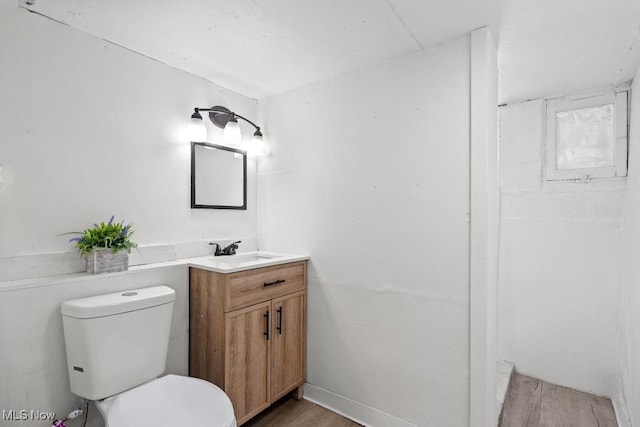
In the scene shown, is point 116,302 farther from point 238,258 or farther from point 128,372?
point 238,258

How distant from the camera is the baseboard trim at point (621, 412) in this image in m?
1.86

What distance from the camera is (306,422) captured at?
1.96m

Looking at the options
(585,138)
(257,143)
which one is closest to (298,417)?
(257,143)

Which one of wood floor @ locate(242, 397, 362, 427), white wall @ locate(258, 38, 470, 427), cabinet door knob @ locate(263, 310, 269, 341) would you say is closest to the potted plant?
cabinet door knob @ locate(263, 310, 269, 341)

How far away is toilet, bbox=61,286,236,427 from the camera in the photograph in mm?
1255

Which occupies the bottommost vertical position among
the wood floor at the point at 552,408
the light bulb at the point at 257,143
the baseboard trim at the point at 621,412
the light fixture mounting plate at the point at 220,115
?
the wood floor at the point at 552,408

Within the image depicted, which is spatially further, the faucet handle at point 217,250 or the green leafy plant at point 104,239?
the faucet handle at point 217,250

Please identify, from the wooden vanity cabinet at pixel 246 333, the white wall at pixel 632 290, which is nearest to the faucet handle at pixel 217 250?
the wooden vanity cabinet at pixel 246 333

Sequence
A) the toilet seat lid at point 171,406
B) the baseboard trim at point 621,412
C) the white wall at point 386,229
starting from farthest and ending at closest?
the baseboard trim at point 621,412 → the white wall at point 386,229 → the toilet seat lid at point 171,406

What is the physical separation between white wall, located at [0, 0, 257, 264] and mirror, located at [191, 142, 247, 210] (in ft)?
0.18

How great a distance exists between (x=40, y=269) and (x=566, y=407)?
3084 millimetres

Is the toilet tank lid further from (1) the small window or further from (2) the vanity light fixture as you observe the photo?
(1) the small window

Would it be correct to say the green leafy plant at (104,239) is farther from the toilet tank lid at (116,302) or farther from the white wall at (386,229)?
the white wall at (386,229)

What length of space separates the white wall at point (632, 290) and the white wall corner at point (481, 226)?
79 centimetres
